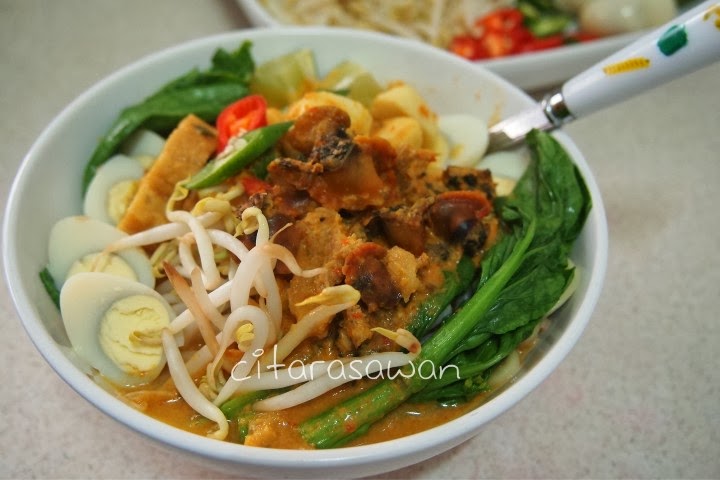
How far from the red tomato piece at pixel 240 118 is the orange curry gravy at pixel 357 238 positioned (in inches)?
6.3

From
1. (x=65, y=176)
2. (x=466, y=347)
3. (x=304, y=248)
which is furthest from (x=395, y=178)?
(x=65, y=176)

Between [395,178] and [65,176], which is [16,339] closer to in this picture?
[65,176]

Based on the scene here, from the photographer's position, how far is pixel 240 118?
7.42ft

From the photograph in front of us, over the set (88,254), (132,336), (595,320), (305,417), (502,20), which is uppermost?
(88,254)

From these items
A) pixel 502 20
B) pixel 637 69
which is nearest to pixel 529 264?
pixel 637 69

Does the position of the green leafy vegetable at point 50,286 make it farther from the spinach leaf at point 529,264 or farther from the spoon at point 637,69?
the spoon at point 637,69

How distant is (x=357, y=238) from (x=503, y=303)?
1.56 feet

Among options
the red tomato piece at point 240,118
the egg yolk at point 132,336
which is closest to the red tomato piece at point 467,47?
the red tomato piece at point 240,118

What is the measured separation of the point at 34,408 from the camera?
6.37 ft

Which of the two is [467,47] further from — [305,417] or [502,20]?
[305,417]

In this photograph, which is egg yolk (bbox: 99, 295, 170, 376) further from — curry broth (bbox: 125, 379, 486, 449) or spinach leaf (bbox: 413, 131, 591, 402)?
spinach leaf (bbox: 413, 131, 591, 402)

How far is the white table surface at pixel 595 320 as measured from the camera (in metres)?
1.89

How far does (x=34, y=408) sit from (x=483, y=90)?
1970mm

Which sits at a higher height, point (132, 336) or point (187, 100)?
point (187, 100)
